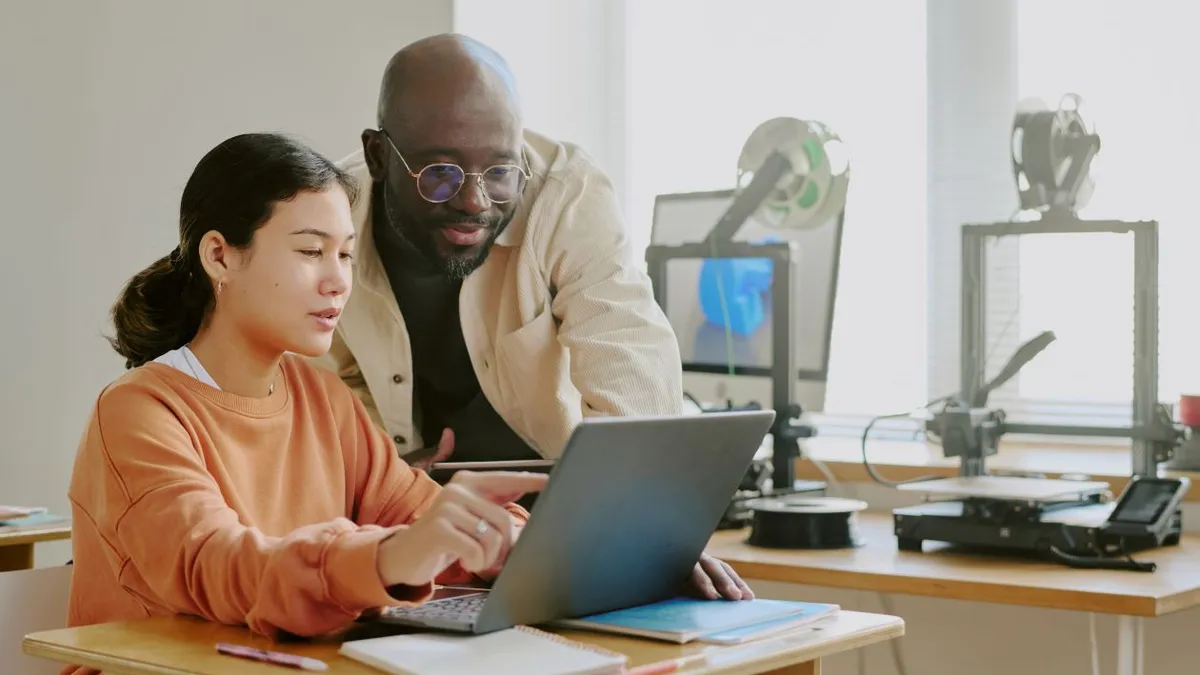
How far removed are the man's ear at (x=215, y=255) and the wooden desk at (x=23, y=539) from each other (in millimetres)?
1048

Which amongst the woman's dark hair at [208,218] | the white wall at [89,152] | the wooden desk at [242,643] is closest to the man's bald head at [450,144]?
the woman's dark hair at [208,218]

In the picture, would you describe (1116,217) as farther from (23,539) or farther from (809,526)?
(23,539)

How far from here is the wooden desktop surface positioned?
1.84 m

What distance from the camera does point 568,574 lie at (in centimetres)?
126

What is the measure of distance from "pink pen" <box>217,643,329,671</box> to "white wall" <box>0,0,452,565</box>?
205 cm

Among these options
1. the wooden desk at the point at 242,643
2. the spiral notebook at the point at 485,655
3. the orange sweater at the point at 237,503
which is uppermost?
the orange sweater at the point at 237,503

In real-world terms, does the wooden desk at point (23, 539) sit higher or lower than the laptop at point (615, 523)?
lower

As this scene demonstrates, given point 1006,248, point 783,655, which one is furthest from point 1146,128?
point 783,655

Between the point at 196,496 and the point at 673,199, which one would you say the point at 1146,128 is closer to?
the point at 673,199

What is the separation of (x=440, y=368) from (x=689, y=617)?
3.05ft

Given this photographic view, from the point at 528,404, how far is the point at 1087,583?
79 centimetres

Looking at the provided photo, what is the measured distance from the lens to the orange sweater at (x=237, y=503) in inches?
47.5

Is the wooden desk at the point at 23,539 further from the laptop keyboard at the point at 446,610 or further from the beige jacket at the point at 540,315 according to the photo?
the laptop keyboard at the point at 446,610

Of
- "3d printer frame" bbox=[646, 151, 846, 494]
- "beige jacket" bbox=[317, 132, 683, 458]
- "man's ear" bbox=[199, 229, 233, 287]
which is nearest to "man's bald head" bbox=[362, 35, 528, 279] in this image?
"beige jacket" bbox=[317, 132, 683, 458]
